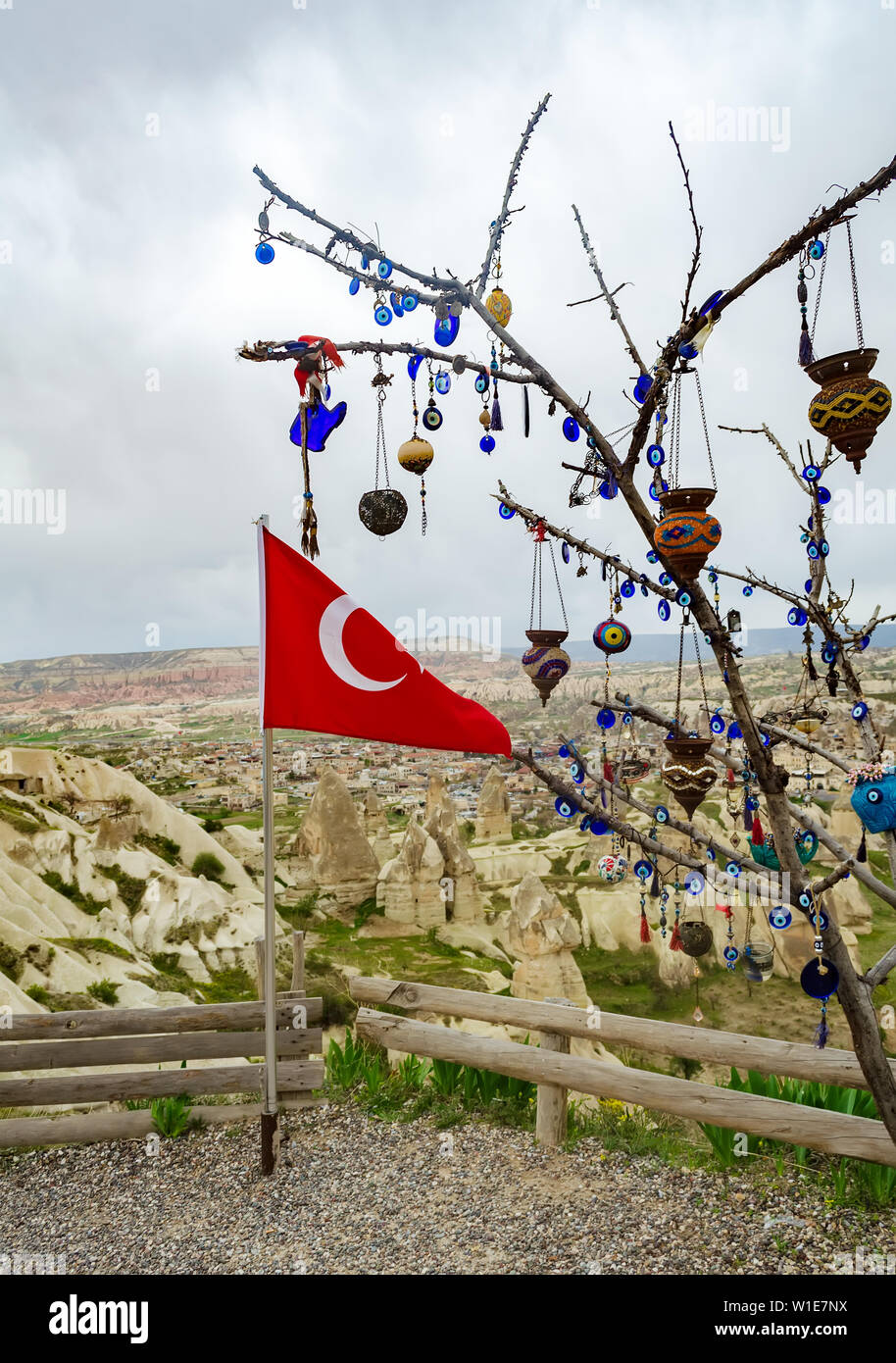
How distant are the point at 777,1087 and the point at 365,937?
294 inches

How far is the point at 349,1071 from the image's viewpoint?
19.6 ft

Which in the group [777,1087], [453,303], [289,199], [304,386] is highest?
[289,199]

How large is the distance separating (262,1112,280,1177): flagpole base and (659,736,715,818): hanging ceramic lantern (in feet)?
10.0

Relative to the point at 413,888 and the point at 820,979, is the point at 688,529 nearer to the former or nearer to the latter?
the point at 820,979

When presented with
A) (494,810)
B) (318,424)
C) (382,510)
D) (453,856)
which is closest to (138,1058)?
(382,510)

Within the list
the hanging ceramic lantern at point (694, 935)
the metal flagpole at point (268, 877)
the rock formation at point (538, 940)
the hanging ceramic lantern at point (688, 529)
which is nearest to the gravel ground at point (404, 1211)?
the metal flagpole at point (268, 877)

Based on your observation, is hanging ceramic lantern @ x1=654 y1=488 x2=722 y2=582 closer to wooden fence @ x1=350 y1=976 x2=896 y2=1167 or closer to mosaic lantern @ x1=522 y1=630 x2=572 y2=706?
mosaic lantern @ x1=522 y1=630 x2=572 y2=706

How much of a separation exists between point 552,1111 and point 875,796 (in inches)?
120

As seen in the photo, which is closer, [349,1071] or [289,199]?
[289,199]

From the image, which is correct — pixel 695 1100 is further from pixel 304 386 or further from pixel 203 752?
pixel 203 752

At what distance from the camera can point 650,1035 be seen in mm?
4801

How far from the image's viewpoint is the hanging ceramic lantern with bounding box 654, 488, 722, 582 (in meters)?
3.15

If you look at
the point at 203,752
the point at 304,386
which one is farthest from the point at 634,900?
the point at 304,386

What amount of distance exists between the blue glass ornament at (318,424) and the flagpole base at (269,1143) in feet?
12.5
